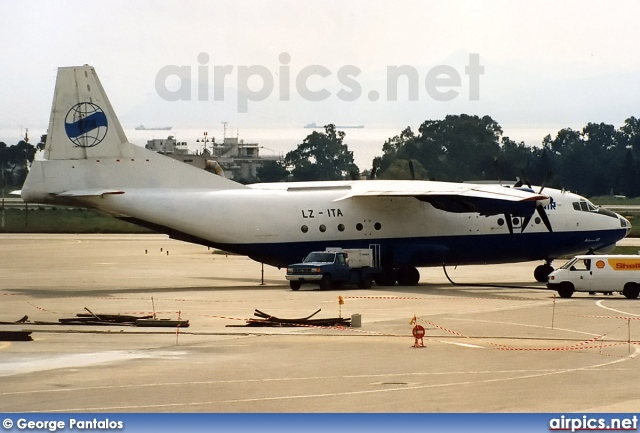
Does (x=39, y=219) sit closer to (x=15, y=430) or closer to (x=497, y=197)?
(x=497, y=197)

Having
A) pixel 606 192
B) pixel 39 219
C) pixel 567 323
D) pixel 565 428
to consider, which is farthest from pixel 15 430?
pixel 606 192

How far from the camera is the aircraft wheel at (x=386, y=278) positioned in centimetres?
5028

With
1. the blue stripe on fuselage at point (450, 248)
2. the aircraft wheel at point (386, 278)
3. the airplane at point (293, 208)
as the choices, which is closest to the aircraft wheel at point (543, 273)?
the airplane at point (293, 208)

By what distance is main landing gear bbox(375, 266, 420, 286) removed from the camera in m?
50.4

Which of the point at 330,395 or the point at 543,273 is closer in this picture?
the point at 330,395

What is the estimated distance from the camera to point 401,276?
167ft

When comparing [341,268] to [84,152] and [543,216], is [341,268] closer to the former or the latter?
[543,216]

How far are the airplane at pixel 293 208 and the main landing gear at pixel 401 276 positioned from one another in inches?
2.1

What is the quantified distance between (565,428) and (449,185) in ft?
115

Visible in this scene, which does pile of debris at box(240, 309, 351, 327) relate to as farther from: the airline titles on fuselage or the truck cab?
the airline titles on fuselage

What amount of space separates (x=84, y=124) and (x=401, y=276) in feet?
52.1

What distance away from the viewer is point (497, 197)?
47156mm

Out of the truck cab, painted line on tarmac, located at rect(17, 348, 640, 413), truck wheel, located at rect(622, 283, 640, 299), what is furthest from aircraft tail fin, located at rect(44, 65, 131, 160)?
painted line on tarmac, located at rect(17, 348, 640, 413)

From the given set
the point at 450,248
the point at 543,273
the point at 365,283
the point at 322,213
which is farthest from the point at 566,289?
the point at 322,213
